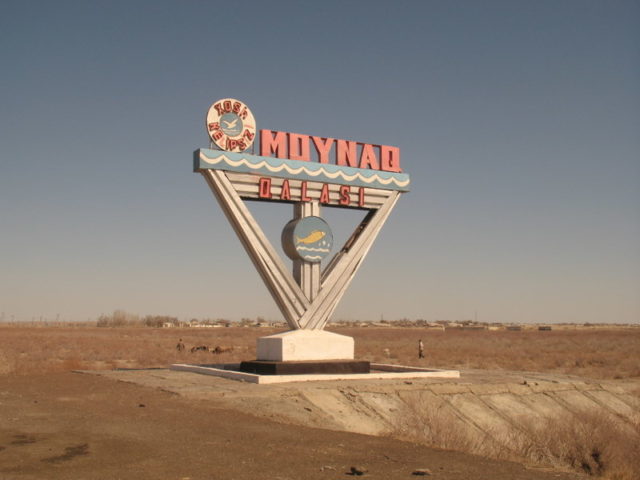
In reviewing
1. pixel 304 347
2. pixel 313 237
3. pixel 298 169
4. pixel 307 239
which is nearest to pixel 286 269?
pixel 307 239

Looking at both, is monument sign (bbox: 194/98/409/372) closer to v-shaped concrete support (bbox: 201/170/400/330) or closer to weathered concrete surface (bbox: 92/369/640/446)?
v-shaped concrete support (bbox: 201/170/400/330)

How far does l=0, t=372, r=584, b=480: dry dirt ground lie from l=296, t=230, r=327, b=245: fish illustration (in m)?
9.90

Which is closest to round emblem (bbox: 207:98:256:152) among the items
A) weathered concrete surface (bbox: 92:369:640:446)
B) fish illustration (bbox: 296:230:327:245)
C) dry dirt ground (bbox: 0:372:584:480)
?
fish illustration (bbox: 296:230:327:245)

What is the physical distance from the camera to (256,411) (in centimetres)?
1702

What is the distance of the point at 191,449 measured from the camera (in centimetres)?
1184

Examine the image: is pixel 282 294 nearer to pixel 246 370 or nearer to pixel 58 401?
pixel 246 370

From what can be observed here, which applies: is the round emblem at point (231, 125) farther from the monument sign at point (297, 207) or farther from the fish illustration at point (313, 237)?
the fish illustration at point (313, 237)

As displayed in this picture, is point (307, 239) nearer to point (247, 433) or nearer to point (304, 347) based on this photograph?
point (304, 347)

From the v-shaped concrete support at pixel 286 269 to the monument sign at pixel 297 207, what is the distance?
4 cm

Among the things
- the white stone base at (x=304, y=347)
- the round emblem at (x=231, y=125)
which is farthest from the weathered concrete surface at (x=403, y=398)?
the round emblem at (x=231, y=125)

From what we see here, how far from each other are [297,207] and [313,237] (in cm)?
140

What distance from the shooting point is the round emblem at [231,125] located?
83.5 ft

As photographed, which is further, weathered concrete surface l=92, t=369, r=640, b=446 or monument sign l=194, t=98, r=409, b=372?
monument sign l=194, t=98, r=409, b=372

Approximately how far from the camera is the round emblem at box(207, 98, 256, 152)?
2545 centimetres
